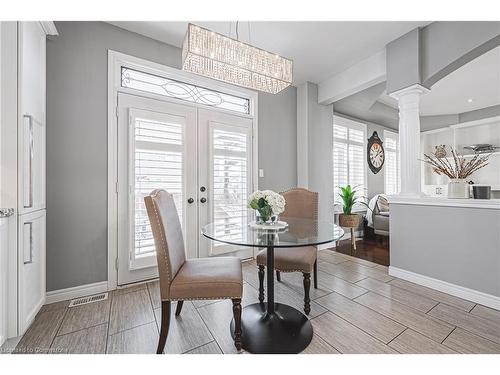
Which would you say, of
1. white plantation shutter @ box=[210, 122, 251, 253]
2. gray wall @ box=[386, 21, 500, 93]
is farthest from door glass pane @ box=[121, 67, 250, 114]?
gray wall @ box=[386, 21, 500, 93]

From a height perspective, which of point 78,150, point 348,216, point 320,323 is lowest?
point 320,323

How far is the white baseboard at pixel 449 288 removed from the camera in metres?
1.99

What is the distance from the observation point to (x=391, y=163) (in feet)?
18.4

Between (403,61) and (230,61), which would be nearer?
(230,61)

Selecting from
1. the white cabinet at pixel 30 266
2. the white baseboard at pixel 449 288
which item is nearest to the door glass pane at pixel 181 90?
the white cabinet at pixel 30 266

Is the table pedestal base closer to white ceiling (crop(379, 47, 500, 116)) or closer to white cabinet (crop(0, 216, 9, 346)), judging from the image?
→ white cabinet (crop(0, 216, 9, 346))

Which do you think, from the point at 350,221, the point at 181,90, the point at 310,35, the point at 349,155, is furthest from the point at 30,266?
the point at 349,155

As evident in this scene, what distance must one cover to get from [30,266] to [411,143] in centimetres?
379

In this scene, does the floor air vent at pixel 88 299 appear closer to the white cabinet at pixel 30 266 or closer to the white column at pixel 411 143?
the white cabinet at pixel 30 266

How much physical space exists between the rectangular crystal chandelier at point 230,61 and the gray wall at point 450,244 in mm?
2068

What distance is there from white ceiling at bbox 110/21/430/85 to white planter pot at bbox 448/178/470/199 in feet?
5.53

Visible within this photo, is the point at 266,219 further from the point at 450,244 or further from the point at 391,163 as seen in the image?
the point at 391,163

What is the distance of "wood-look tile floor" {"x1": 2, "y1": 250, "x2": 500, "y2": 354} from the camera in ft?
4.88
